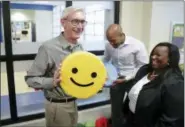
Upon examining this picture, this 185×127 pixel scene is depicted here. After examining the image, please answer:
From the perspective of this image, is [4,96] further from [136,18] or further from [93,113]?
[136,18]

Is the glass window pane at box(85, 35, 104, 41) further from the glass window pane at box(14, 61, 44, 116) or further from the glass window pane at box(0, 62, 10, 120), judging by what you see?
the glass window pane at box(0, 62, 10, 120)

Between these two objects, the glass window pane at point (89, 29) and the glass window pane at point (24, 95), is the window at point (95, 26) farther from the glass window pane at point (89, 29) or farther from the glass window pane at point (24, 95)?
the glass window pane at point (24, 95)

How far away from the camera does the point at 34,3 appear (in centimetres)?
235

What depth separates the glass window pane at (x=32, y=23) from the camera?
7.45ft

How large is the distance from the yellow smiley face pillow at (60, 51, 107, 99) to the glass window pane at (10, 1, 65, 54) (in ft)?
4.07

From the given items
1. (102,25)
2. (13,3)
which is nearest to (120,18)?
(102,25)

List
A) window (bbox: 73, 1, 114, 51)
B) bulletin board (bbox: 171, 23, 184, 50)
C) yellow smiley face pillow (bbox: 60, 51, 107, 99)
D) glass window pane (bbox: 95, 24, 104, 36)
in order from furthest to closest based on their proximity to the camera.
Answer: bulletin board (bbox: 171, 23, 184, 50) → glass window pane (bbox: 95, 24, 104, 36) → window (bbox: 73, 1, 114, 51) → yellow smiley face pillow (bbox: 60, 51, 107, 99)

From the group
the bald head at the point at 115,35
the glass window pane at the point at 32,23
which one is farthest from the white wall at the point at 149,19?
the glass window pane at the point at 32,23

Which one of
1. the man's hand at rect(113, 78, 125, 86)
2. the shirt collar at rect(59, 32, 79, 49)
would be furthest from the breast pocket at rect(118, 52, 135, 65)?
the shirt collar at rect(59, 32, 79, 49)

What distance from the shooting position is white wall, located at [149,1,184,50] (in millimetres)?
3000

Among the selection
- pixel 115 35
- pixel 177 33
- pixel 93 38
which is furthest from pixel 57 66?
pixel 177 33

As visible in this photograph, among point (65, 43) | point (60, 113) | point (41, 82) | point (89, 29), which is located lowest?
point (60, 113)

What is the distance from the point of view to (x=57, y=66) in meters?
1.43

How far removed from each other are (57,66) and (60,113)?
1.17 feet
